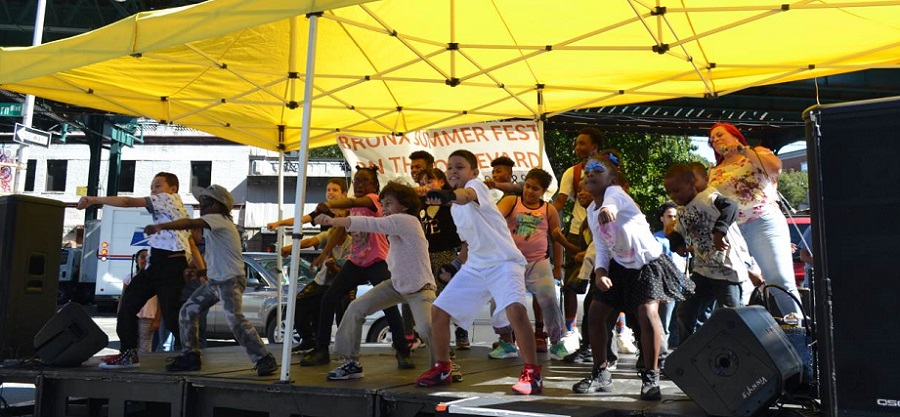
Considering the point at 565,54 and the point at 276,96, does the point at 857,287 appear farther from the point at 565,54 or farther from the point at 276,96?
the point at 276,96

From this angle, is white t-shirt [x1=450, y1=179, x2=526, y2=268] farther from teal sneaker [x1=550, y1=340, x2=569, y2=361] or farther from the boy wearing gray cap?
teal sneaker [x1=550, y1=340, x2=569, y2=361]

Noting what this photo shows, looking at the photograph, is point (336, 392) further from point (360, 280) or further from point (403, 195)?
→ point (403, 195)

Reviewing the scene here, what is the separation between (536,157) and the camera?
406 inches

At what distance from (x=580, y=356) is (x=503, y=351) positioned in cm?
84

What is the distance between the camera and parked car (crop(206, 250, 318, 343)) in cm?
1394

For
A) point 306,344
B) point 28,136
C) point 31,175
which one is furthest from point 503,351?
point 31,175

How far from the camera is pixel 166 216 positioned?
7.54 meters

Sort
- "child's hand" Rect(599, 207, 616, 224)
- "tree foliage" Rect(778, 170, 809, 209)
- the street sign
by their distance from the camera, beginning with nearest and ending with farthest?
"child's hand" Rect(599, 207, 616, 224), the street sign, "tree foliage" Rect(778, 170, 809, 209)

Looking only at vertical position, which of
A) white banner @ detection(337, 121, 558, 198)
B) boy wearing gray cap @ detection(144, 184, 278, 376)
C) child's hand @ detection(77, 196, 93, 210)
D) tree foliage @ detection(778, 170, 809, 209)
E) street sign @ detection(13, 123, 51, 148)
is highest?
tree foliage @ detection(778, 170, 809, 209)

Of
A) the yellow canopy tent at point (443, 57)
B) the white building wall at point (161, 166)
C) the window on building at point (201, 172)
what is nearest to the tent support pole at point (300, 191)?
the yellow canopy tent at point (443, 57)

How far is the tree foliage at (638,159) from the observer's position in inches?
923

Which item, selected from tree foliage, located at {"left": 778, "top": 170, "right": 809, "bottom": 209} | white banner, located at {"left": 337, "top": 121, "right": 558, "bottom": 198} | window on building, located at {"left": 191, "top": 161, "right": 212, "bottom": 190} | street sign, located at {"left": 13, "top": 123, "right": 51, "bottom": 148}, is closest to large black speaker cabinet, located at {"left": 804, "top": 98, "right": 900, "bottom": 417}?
white banner, located at {"left": 337, "top": 121, "right": 558, "bottom": 198}

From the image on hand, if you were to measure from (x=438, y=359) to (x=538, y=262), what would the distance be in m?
2.17

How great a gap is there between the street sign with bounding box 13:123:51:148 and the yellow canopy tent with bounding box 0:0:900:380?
6364mm
